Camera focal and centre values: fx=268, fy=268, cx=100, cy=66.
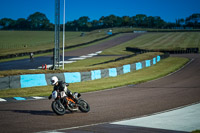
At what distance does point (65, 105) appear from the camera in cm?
1000

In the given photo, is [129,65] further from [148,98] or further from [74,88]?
[148,98]

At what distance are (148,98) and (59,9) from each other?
12.7 m

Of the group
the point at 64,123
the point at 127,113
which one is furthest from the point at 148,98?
the point at 64,123

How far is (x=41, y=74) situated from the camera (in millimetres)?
18250

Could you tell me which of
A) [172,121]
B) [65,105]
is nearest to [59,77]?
[65,105]

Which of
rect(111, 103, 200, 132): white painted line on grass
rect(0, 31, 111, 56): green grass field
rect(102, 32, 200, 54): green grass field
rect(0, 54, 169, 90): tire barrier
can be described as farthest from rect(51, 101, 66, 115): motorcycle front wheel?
rect(102, 32, 200, 54): green grass field

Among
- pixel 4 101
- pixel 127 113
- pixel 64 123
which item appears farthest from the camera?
pixel 4 101

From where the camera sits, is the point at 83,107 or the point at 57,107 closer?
the point at 57,107

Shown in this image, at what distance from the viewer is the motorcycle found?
953 cm

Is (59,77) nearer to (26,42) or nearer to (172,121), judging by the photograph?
(172,121)

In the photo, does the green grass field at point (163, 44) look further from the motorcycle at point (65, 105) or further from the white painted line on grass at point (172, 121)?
the motorcycle at point (65, 105)

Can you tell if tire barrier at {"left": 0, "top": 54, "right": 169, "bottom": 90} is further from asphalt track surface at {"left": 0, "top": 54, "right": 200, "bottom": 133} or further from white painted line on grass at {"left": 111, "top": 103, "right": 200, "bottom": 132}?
white painted line on grass at {"left": 111, "top": 103, "right": 200, "bottom": 132}

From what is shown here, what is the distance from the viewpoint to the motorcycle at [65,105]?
9526 millimetres

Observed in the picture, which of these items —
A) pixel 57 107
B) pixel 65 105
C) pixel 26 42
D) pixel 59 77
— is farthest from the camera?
pixel 26 42
